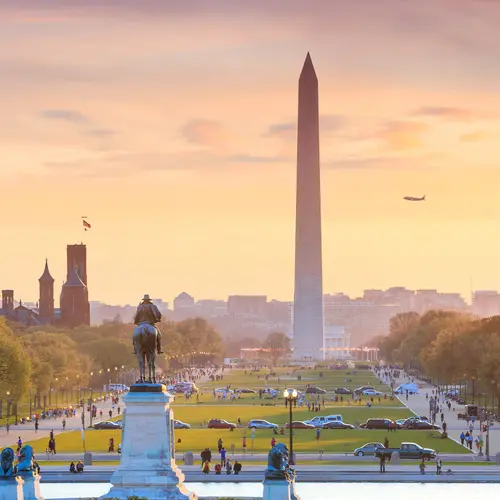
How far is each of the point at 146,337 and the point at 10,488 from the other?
22.7 ft

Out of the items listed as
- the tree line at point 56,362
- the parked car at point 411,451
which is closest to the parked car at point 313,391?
the tree line at point 56,362

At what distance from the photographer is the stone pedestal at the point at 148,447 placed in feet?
153

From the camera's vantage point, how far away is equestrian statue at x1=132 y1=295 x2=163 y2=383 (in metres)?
48.4

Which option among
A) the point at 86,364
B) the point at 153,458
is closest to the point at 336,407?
the point at 86,364

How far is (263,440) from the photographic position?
90.8 metres

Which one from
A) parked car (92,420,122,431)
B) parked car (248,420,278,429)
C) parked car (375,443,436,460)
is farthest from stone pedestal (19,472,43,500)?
parked car (92,420,122,431)

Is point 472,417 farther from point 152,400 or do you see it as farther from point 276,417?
point 152,400

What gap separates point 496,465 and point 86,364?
89.1 metres

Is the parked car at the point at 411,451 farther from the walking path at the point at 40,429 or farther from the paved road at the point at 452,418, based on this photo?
the walking path at the point at 40,429

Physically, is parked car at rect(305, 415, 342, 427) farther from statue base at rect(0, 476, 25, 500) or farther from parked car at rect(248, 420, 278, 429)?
statue base at rect(0, 476, 25, 500)

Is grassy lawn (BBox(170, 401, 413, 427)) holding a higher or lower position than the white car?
lower

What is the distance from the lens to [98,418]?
11412cm

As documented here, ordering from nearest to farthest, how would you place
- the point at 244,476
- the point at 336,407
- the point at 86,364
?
the point at 244,476 < the point at 336,407 < the point at 86,364

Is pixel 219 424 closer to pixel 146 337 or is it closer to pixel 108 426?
→ pixel 108 426
